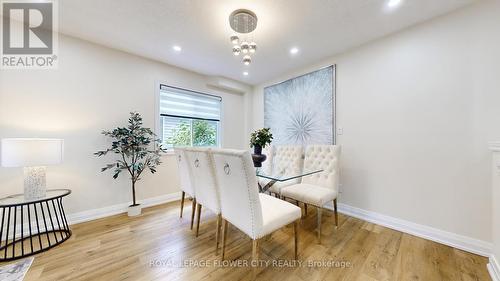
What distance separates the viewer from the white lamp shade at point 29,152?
1.66m

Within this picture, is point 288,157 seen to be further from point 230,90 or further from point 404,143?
point 230,90

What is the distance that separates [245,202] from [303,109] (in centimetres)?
242

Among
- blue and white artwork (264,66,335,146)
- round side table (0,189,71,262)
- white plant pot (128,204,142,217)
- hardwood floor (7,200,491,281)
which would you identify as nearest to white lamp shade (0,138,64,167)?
round side table (0,189,71,262)

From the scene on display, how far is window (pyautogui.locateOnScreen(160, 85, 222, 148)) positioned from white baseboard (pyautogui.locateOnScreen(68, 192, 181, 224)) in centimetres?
96

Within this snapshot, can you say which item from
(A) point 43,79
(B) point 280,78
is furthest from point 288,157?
(A) point 43,79

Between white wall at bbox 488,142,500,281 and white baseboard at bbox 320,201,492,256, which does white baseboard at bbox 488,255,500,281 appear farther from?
white baseboard at bbox 320,201,492,256

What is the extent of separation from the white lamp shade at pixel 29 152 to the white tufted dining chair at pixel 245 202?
1794 mm

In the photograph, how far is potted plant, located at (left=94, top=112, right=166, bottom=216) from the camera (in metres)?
2.50

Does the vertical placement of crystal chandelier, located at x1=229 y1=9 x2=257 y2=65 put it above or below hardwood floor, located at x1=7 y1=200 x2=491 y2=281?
above

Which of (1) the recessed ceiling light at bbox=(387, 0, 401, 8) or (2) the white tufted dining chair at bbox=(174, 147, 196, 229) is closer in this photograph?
(1) the recessed ceiling light at bbox=(387, 0, 401, 8)

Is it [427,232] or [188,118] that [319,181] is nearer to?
[427,232]

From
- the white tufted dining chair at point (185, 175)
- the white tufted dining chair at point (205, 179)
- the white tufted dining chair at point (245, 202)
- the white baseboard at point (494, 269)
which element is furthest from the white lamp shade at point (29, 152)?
the white baseboard at point (494, 269)

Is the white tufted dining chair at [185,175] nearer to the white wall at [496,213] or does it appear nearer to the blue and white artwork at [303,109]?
the blue and white artwork at [303,109]

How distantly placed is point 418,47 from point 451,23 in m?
0.30
